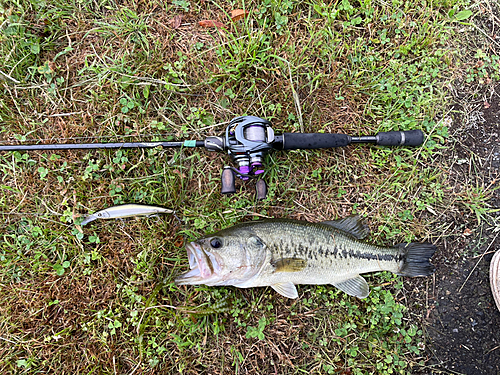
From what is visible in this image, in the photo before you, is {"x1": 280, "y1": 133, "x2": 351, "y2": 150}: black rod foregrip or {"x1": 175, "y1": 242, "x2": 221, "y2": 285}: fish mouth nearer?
{"x1": 175, "y1": 242, "x2": 221, "y2": 285}: fish mouth

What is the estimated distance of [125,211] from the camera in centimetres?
335

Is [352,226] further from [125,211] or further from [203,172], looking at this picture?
[125,211]

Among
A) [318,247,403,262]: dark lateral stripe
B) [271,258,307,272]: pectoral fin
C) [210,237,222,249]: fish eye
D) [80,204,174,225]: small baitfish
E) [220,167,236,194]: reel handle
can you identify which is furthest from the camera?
[80,204,174,225]: small baitfish

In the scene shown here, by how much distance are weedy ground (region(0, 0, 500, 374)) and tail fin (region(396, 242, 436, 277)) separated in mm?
209

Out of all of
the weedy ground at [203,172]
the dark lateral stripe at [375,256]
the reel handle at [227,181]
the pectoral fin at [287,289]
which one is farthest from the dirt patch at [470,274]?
the reel handle at [227,181]

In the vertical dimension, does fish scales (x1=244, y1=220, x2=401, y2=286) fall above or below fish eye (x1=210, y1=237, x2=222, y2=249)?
below

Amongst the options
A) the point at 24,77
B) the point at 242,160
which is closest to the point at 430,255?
the point at 242,160

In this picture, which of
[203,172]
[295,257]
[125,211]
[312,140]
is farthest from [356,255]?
[125,211]

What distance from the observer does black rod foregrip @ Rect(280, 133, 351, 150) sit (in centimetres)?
323

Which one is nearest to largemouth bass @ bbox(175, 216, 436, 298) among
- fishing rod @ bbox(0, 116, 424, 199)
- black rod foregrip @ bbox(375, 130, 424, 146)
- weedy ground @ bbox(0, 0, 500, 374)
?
weedy ground @ bbox(0, 0, 500, 374)

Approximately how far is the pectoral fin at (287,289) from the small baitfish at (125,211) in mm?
1423

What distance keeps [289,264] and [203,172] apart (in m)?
1.41

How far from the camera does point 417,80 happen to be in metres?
3.61

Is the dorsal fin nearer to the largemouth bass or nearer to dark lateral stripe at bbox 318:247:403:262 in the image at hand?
the largemouth bass
